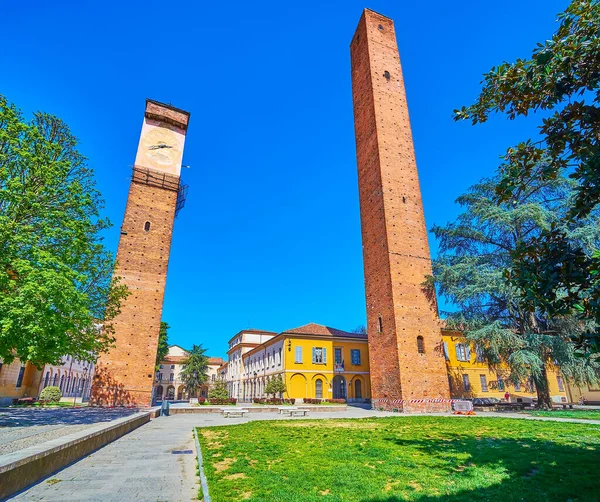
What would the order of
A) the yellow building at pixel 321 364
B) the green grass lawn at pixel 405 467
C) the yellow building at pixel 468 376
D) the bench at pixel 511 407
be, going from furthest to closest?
the yellow building at pixel 468 376, the yellow building at pixel 321 364, the bench at pixel 511 407, the green grass lawn at pixel 405 467

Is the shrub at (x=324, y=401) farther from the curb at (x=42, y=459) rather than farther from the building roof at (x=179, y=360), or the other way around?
the building roof at (x=179, y=360)

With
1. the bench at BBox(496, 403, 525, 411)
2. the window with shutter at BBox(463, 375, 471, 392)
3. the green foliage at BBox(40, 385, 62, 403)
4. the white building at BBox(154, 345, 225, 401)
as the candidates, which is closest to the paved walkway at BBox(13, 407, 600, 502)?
the bench at BBox(496, 403, 525, 411)

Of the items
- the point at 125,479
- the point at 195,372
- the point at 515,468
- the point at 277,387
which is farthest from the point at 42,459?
the point at 195,372

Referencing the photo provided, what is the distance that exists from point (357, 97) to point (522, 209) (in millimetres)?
14919

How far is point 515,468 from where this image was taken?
5.82m

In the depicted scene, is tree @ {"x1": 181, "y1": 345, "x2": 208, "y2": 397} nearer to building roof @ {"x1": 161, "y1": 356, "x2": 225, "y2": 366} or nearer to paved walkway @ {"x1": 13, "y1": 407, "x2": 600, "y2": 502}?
building roof @ {"x1": 161, "y1": 356, "x2": 225, "y2": 366}

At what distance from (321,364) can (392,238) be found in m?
16.7

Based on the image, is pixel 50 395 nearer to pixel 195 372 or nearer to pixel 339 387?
pixel 339 387

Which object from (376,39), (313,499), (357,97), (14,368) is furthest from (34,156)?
(376,39)

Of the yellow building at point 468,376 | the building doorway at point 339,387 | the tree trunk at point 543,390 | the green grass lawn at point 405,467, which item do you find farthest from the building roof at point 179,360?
the green grass lawn at point 405,467

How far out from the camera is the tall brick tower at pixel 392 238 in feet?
67.5

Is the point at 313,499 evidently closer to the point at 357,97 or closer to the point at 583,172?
the point at 583,172

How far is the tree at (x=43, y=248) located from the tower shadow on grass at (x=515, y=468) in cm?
1020

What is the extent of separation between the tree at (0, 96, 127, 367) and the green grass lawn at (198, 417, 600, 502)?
5.93m
